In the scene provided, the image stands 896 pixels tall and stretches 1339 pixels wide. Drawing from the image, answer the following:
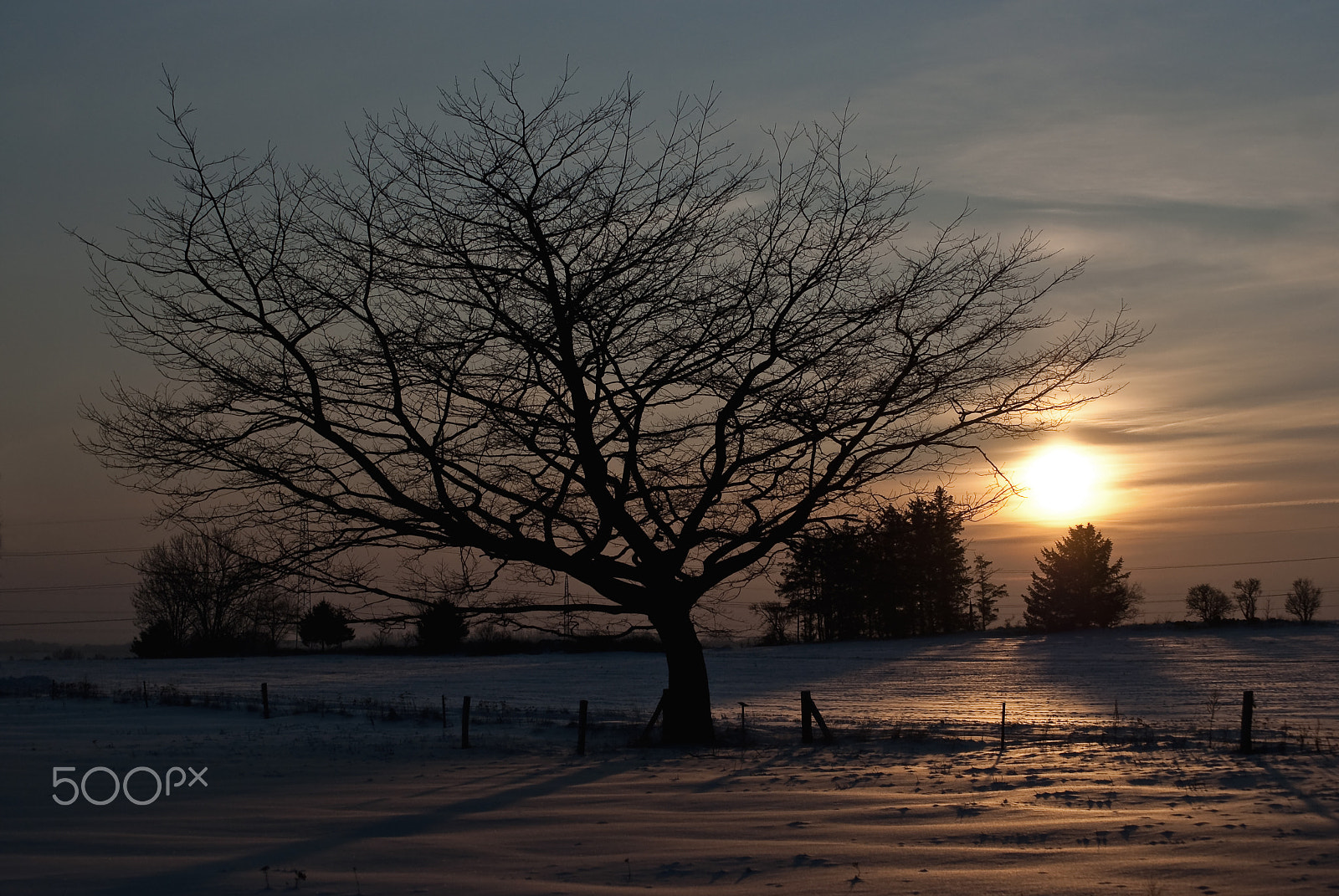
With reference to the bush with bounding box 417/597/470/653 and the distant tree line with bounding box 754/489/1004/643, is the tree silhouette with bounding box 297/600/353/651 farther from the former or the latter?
the distant tree line with bounding box 754/489/1004/643

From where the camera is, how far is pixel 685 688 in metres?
18.2

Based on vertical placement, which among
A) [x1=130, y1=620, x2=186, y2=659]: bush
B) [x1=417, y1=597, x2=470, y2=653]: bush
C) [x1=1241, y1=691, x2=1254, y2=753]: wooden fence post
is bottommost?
[x1=130, y1=620, x2=186, y2=659]: bush

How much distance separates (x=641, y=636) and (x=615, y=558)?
3.46 metres

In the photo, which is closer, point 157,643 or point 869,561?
point 869,561

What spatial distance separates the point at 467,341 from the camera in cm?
1467

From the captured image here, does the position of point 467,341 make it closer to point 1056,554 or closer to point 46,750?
point 46,750

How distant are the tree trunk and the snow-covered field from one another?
783 millimetres

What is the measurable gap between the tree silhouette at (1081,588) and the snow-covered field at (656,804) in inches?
2251

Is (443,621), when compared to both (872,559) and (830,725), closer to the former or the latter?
(872,559)

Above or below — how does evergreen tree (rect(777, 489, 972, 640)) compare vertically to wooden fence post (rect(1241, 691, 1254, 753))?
above

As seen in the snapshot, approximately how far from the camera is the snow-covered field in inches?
319

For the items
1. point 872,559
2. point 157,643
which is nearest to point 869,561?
point 872,559

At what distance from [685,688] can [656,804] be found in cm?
638

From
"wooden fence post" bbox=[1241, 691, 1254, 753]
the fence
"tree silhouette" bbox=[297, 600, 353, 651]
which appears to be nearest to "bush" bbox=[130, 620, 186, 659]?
the fence
